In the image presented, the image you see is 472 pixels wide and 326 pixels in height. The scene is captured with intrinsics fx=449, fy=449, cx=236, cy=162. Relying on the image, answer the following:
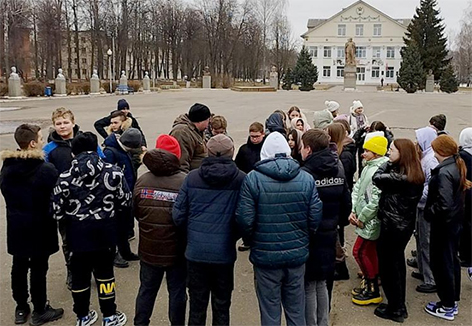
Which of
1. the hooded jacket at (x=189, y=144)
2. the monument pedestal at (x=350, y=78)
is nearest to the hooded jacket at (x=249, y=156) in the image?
the hooded jacket at (x=189, y=144)

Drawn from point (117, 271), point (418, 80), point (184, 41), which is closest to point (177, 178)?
point (117, 271)

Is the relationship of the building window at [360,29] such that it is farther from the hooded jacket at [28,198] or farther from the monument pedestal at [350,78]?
the hooded jacket at [28,198]

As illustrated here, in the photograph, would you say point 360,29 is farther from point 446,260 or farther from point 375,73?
point 446,260

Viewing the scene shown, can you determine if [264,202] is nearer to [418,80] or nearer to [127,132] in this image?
[127,132]

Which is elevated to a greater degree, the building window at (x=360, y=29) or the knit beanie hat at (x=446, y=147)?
the building window at (x=360, y=29)

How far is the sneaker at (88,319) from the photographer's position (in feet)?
13.1

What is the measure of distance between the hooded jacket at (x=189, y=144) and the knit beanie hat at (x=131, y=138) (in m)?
0.48

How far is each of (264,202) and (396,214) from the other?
4.62ft

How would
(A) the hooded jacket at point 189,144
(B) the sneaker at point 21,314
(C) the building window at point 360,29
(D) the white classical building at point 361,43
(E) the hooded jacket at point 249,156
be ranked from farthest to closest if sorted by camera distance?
(C) the building window at point 360,29
(D) the white classical building at point 361,43
(E) the hooded jacket at point 249,156
(A) the hooded jacket at point 189,144
(B) the sneaker at point 21,314

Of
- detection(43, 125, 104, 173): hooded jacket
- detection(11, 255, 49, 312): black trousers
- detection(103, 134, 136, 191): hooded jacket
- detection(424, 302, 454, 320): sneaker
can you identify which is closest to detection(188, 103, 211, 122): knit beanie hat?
detection(103, 134, 136, 191): hooded jacket

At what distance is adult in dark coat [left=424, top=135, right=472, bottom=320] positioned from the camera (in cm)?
411

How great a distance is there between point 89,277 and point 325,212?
212 centimetres

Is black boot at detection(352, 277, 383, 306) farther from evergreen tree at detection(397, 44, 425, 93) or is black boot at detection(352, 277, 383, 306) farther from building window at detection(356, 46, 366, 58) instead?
building window at detection(356, 46, 366, 58)

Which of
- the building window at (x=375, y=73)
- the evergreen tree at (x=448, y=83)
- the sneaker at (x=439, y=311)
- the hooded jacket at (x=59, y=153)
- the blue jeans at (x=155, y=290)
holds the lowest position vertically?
the sneaker at (x=439, y=311)
